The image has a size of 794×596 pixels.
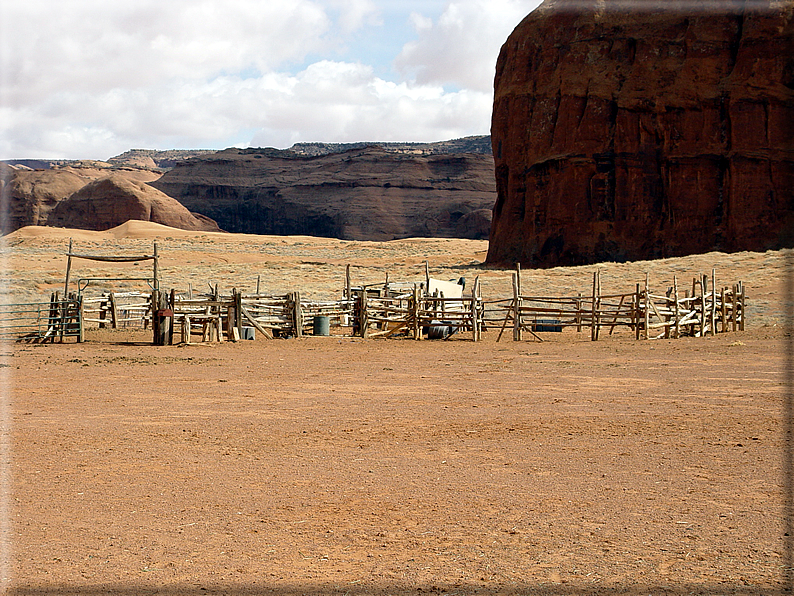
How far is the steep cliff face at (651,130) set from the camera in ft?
144

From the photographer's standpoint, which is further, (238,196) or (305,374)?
(238,196)

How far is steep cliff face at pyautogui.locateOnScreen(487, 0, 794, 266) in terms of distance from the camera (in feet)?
144

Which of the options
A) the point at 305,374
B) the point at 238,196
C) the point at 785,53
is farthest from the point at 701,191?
the point at 238,196

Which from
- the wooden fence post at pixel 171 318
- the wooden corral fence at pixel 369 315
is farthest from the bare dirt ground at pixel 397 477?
the wooden corral fence at pixel 369 315

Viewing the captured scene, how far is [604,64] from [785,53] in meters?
9.64

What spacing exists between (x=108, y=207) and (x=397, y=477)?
8893 centimetres

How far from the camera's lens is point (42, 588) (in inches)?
194

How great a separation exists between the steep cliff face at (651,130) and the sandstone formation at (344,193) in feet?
146

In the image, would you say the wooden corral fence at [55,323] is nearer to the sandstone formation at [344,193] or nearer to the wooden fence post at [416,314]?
the wooden fence post at [416,314]

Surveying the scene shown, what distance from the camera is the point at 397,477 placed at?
752 centimetres

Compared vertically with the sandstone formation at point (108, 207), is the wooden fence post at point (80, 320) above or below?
below

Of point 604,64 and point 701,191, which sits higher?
point 604,64

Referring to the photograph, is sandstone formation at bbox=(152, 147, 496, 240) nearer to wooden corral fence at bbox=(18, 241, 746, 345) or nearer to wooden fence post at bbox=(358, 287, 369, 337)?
wooden corral fence at bbox=(18, 241, 746, 345)

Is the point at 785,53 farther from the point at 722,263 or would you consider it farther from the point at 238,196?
the point at 238,196
